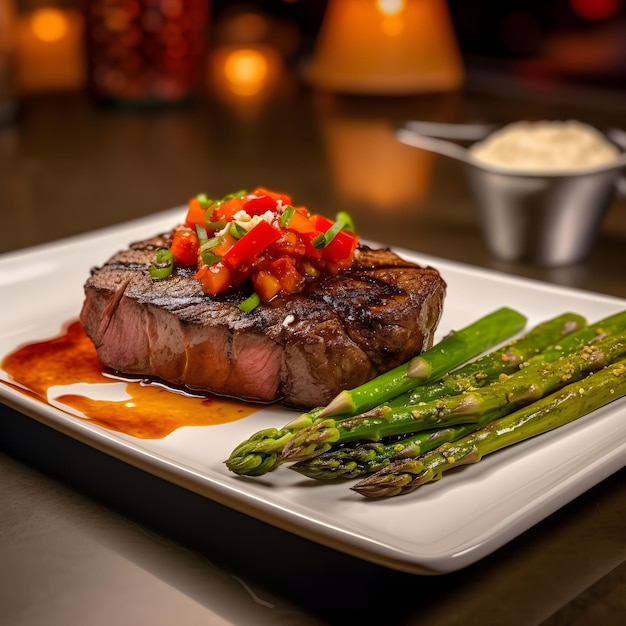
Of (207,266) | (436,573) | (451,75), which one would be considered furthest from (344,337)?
(451,75)

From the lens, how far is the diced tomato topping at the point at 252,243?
293 centimetres

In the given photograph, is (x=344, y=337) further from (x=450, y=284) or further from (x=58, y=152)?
(x=58, y=152)

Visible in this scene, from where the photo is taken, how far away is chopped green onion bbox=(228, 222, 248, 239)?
299 centimetres

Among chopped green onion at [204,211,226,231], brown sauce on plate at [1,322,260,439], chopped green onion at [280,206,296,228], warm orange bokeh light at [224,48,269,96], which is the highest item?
chopped green onion at [280,206,296,228]

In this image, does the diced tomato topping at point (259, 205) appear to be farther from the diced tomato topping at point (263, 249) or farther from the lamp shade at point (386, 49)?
the lamp shade at point (386, 49)

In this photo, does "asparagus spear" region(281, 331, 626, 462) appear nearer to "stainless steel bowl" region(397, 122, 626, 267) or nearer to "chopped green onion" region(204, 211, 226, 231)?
"chopped green onion" region(204, 211, 226, 231)

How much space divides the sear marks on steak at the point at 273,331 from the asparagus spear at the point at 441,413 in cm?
33

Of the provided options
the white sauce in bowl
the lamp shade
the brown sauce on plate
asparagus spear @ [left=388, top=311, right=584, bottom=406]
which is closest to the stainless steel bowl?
the white sauce in bowl

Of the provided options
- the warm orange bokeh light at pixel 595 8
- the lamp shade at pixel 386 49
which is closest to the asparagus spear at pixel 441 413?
the lamp shade at pixel 386 49

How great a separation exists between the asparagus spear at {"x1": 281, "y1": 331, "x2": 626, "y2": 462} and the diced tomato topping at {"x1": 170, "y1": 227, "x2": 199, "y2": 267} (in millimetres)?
932

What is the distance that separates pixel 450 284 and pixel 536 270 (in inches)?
38.4

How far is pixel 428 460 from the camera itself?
94.2 inches

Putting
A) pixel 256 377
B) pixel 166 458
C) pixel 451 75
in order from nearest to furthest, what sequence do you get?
pixel 166 458
pixel 256 377
pixel 451 75

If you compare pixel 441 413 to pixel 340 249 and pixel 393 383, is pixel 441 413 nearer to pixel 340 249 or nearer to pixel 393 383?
pixel 393 383
